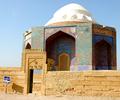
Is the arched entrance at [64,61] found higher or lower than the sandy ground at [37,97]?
higher

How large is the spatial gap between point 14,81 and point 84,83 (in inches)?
165

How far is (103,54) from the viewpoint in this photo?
1972 cm

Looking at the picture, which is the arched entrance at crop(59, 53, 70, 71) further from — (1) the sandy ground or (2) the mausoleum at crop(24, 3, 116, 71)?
(1) the sandy ground

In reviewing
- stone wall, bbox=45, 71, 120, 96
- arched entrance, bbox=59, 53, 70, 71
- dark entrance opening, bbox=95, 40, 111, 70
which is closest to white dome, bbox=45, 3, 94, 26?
dark entrance opening, bbox=95, 40, 111, 70

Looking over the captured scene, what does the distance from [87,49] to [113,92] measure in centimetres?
637

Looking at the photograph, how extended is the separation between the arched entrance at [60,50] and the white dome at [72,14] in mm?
1588

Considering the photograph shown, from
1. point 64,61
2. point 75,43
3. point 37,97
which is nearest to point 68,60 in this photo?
point 64,61

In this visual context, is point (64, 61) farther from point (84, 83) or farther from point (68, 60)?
point (84, 83)

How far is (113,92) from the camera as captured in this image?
1178cm

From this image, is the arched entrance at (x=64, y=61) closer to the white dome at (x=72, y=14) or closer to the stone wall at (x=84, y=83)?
the white dome at (x=72, y=14)

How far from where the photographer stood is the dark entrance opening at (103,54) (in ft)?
63.2

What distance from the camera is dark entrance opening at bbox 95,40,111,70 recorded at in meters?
19.2

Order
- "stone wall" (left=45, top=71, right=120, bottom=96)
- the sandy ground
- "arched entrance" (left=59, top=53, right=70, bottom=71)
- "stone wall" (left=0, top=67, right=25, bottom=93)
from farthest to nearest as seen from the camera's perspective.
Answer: "arched entrance" (left=59, top=53, right=70, bottom=71)
"stone wall" (left=0, top=67, right=25, bottom=93)
the sandy ground
"stone wall" (left=45, top=71, right=120, bottom=96)

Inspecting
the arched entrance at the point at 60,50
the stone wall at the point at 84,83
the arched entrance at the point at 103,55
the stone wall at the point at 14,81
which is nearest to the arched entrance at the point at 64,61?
the arched entrance at the point at 60,50
